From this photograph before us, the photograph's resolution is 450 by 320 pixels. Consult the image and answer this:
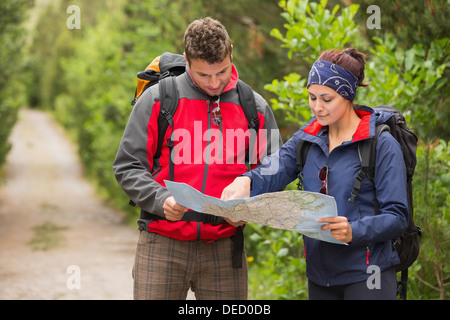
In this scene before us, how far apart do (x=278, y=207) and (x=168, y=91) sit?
2.92 feet

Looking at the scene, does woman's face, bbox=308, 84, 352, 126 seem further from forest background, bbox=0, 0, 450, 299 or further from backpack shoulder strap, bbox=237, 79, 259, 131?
forest background, bbox=0, 0, 450, 299

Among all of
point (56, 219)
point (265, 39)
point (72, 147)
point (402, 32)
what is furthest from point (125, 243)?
point (72, 147)

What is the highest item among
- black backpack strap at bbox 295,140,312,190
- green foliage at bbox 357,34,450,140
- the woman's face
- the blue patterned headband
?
green foliage at bbox 357,34,450,140

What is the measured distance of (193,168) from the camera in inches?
113

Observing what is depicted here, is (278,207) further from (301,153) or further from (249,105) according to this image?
(249,105)

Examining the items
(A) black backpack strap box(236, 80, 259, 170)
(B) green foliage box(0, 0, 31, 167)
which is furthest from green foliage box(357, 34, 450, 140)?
(B) green foliage box(0, 0, 31, 167)

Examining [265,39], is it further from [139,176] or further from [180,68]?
[139,176]

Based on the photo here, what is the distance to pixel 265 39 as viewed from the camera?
8.04 metres

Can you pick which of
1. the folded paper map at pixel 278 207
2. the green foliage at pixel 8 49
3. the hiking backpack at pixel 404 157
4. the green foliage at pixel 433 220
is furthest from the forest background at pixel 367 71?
the green foliage at pixel 8 49

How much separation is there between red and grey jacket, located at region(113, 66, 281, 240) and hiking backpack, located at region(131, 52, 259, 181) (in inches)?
1.0

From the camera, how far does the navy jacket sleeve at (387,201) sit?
2.36 metres

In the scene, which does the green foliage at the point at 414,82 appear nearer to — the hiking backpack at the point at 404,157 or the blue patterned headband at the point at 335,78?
the hiking backpack at the point at 404,157

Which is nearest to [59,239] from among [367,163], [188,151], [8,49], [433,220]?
→ [8,49]

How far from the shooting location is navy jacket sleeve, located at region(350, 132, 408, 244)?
7.73 ft
